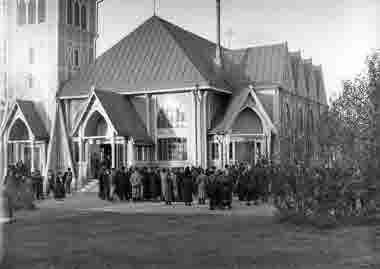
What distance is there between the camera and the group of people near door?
25750 millimetres

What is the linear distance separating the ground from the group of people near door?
3.22 meters

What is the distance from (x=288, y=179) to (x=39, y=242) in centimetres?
800

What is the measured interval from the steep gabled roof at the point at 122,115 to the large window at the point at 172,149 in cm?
97

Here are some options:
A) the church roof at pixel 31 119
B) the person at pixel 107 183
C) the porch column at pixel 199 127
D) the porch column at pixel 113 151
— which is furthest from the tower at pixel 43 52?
the person at pixel 107 183

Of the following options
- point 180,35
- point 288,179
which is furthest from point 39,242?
point 180,35

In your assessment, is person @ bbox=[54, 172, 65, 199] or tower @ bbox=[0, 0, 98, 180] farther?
tower @ bbox=[0, 0, 98, 180]

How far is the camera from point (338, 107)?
20422 mm

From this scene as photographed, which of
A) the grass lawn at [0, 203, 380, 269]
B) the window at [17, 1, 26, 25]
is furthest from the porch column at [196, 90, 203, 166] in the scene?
the grass lawn at [0, 203, 380, 269]

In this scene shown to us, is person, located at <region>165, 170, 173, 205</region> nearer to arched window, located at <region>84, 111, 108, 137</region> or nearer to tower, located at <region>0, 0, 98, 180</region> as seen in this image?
arched window, located at <region>84, 111, 108, 137</region>

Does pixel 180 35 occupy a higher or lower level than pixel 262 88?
higher

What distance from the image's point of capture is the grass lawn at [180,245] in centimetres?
1227

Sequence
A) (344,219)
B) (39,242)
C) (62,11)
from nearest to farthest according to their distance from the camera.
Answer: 1. (39,242)
2. (344,219)
3. (62,11)

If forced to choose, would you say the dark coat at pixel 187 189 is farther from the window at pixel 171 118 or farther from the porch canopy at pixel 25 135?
the porch canopy at pixel 25 135

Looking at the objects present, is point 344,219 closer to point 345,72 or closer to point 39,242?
point 345,72
